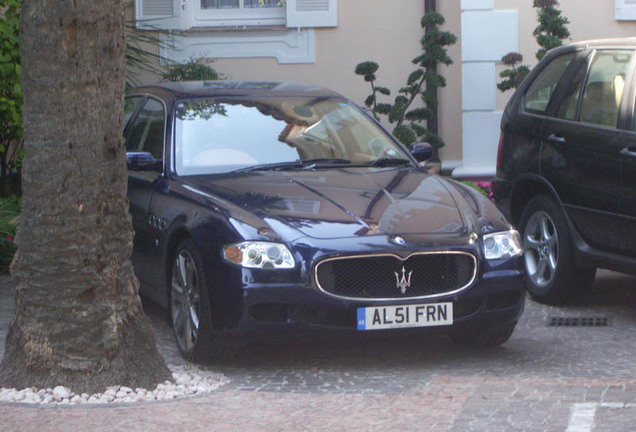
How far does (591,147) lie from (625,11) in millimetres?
5265

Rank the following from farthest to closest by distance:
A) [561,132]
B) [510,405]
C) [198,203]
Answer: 1. [561,132]
2. [198,203]
3. [510,405]

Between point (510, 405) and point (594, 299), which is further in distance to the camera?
point (594, 299)

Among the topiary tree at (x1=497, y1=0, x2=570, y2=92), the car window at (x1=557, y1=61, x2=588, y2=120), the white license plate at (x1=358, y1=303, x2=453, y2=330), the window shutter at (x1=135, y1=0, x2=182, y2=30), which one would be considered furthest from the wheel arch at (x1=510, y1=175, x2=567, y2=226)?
the window shutter at (x1=135, y1=0, x2=182, y2=30)

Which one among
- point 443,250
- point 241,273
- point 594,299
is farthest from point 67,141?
point 594,299

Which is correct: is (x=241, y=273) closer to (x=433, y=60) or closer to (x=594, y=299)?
(x=594, y=299)

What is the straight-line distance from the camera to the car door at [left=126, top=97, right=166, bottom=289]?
7.55 m

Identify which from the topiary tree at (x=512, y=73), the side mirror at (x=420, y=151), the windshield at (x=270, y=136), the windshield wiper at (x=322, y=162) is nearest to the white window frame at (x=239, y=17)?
the topiary tree at (x=512, y=73)

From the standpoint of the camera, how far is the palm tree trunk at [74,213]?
588cm

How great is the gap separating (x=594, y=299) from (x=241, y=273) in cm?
344

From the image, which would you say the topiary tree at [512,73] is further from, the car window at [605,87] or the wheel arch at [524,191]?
the car window at [605,87]

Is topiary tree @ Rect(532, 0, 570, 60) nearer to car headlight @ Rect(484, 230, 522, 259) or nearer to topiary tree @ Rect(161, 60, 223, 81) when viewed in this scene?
topiary tree @ Rect(161, 60, 223, 81)

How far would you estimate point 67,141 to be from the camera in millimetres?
5922

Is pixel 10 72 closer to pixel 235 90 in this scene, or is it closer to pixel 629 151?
pixel 235 90

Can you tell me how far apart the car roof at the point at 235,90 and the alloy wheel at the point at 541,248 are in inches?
63.9
